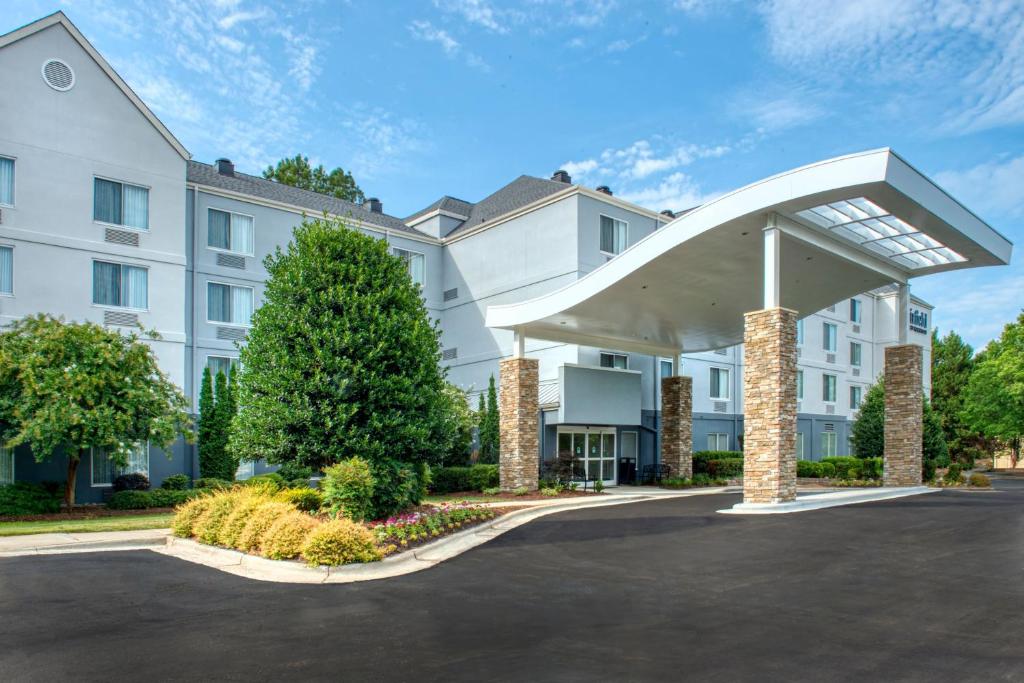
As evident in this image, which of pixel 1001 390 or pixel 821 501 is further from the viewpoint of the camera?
pixel 1001 390

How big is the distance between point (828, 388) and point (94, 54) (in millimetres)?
38901

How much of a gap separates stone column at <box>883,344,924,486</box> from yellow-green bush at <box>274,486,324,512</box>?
681 inches

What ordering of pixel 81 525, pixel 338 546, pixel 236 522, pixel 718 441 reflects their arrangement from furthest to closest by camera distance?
pixel 718 441 → pixel 81 525 → pixel 236 522 → pixel 338 546

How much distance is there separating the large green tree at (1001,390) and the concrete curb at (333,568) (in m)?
41.5

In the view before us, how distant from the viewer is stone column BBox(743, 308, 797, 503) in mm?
17047

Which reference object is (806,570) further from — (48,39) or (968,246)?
(48,39)

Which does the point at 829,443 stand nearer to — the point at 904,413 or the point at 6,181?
the point at 904,413

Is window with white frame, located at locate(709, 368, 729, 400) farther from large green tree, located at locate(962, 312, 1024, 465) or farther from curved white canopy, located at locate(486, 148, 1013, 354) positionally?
large green tree, located at locate(962, 312, 1024, 465)

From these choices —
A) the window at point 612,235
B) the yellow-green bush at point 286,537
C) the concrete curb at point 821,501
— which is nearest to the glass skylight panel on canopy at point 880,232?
the concrete curb at point 821,501

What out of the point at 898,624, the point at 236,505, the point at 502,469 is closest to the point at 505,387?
the point at 502,469

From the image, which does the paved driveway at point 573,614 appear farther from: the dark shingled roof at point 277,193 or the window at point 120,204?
the dark shingled roof at point 277,193

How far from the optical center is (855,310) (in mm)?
45531

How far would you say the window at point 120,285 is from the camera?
81.5ft

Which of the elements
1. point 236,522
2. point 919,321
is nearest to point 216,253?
point 236,522
